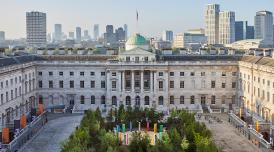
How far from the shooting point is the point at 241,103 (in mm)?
105562

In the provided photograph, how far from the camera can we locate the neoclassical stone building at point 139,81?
354 ft

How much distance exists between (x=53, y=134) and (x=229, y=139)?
2994 centimetres

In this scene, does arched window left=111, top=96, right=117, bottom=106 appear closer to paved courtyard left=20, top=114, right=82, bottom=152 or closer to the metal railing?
paved courtyard left=20, top=114, right=82, bottom=152

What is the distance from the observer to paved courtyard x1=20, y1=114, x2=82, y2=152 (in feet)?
238

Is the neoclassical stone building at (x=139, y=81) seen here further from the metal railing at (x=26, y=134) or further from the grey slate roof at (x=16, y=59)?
the metal railing at (x=26, y=134)

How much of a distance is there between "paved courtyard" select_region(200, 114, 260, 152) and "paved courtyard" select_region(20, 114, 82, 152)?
25.1m

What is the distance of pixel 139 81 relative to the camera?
356 feet

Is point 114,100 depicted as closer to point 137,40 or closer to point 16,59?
point 137,40

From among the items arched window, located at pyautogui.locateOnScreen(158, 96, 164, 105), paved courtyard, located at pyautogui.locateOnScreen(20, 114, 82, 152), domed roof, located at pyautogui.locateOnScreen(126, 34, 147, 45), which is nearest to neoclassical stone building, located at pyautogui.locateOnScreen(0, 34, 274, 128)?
arched window, located at pyautogui.locateOnScreen(158, 96, 164, 105)

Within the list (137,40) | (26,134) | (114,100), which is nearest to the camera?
(26,134)

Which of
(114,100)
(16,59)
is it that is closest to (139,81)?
(114,100)

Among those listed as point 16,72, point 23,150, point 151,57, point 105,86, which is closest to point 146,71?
point 151,57

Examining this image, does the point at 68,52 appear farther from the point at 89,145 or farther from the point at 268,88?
the point at 89,145

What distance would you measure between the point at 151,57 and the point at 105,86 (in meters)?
12.6
